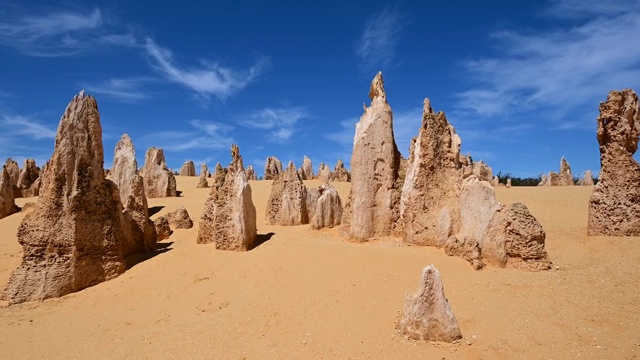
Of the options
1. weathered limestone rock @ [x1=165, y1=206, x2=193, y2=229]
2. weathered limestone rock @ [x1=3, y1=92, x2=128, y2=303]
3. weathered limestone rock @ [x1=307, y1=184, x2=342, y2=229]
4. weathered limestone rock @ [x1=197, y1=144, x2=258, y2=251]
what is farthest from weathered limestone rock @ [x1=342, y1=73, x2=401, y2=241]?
weathered limestone rock @ [x1=165, y1=206, x2=193, y2=229]

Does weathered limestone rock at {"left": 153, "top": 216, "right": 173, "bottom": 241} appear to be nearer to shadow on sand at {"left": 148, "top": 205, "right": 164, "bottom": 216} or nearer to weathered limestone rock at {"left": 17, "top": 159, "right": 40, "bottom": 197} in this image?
shadow on sand at {"left": 148, "top": 205, "right": 164, "bottom": 216}

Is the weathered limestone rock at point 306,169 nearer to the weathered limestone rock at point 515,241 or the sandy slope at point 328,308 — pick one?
the sandy slope at point 328,308

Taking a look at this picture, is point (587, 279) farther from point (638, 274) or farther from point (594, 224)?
point (594, 224)

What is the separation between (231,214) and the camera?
1026 cm

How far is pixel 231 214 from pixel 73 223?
137 inches

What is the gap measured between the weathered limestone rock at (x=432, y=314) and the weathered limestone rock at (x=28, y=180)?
29.1m

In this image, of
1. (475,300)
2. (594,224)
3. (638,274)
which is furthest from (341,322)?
(594,224)

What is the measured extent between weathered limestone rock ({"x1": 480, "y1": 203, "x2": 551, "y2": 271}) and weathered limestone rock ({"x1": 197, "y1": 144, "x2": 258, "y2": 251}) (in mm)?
5654

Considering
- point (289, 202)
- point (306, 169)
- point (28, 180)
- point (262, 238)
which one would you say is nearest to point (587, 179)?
point (306, 169)

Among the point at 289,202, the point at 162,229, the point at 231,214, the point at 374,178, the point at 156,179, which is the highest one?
the point at 156,179

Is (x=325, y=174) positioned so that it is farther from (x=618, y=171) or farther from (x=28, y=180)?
(x=618, y=171)

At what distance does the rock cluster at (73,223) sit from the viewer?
833cm

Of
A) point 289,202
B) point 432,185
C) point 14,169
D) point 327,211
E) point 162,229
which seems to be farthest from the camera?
point 14,169

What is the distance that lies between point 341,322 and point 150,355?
284 centimetres
